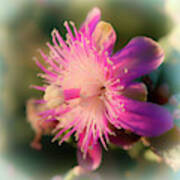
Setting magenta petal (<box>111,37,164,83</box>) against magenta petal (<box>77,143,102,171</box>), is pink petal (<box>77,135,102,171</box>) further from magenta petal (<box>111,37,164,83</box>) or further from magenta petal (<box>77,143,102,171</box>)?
magenta petal (<box>111,37,164,83</box>)

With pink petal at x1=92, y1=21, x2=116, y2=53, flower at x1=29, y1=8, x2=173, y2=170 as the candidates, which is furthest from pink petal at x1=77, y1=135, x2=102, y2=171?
pink petal at x1=92, y1=21, x2=116, y2=53

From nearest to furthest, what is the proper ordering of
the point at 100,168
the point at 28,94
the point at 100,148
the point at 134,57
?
the point at 134,57
the point at 100,148
the point at 100,168
the point at 28,94

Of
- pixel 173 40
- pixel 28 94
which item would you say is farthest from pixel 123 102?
pixel 28 94

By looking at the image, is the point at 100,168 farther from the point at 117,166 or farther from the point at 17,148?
the point at 17,148

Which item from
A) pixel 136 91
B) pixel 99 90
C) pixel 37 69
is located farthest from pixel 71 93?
pixel 37 69

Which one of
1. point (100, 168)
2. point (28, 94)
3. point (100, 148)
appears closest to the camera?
point (100, 148)
